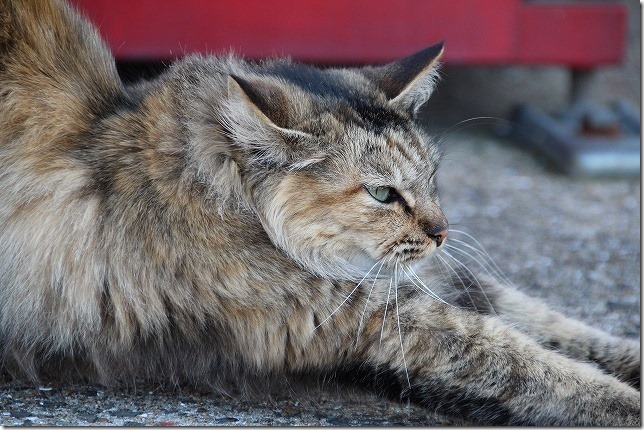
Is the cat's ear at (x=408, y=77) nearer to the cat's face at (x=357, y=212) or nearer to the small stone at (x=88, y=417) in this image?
the cat's face at (x=357, y=212)

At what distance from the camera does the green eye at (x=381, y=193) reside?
2.37 metres

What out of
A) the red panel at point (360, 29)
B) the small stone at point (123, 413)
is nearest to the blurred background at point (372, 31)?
the red panel at point (360, 29)

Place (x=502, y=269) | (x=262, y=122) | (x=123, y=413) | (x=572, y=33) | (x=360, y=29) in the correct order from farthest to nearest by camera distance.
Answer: (x=572, y=33)
(x=360, y=29)
(x=502, y=269)
(x=123, y=413)
(x=262, y=122)

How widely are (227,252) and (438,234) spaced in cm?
59

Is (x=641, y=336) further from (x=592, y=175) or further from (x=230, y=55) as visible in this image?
(x=592, y=175)

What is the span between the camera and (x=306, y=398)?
247 centimetres

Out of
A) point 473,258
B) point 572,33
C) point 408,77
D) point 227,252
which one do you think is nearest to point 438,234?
point 473,258

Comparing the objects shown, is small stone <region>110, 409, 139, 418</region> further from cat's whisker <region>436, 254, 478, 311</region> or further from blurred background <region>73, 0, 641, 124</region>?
blurred background <region>73, 0, 641, 124</region>

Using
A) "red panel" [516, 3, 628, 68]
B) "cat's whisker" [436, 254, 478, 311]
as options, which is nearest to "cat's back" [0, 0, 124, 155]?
"cat's whisker" [436, 254, 478, 311]

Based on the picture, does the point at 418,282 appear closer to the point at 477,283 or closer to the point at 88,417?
the point at 477,283

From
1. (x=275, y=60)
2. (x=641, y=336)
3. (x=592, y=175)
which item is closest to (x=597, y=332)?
(x=641, y=336)

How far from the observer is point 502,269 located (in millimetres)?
3516

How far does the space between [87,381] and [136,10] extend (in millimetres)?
2448

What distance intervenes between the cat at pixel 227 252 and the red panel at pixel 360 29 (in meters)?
2.01
